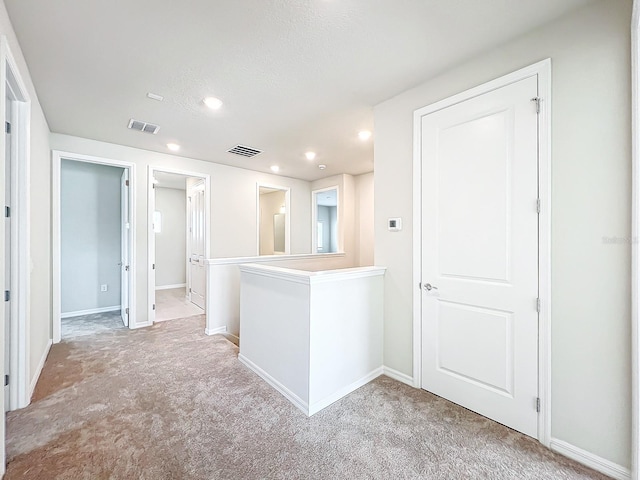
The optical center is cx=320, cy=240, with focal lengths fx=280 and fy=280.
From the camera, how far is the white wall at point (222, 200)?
12.7 feet

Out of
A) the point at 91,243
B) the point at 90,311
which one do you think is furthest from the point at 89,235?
the point at 90,311

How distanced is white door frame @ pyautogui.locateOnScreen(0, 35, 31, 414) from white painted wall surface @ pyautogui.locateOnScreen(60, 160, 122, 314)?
9.90ft

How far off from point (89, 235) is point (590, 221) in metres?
6.27

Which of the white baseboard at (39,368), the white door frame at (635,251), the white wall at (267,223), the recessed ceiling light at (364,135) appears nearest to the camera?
the white door frame at (635,251)

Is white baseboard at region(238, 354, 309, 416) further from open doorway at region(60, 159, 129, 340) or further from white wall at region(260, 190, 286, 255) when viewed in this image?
white wall at region(260, 190, 286, 255)

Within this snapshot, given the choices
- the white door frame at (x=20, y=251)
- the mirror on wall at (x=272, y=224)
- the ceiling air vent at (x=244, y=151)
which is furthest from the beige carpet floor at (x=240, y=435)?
the mirror on wall at (x=272, y=224)

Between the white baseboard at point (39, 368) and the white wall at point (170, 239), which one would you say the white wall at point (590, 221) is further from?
the white wall at point (170, 239)

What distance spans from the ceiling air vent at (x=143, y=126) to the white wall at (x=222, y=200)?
820mm

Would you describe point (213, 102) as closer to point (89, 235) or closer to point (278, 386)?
point (278, 386)

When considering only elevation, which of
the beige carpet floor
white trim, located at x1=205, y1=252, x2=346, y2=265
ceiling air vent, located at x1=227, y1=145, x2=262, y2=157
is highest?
ceiling air vent, located at x1=227, y1=145, x2=262, y2=157

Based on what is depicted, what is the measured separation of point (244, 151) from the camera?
13.9 feet

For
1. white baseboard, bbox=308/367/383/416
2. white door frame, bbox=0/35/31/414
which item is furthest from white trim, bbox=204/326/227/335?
white baseboard, bbox=308/367/383/416

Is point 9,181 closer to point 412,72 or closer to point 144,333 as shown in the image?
point 144,333

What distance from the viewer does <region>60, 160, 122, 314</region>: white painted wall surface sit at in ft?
15.0
